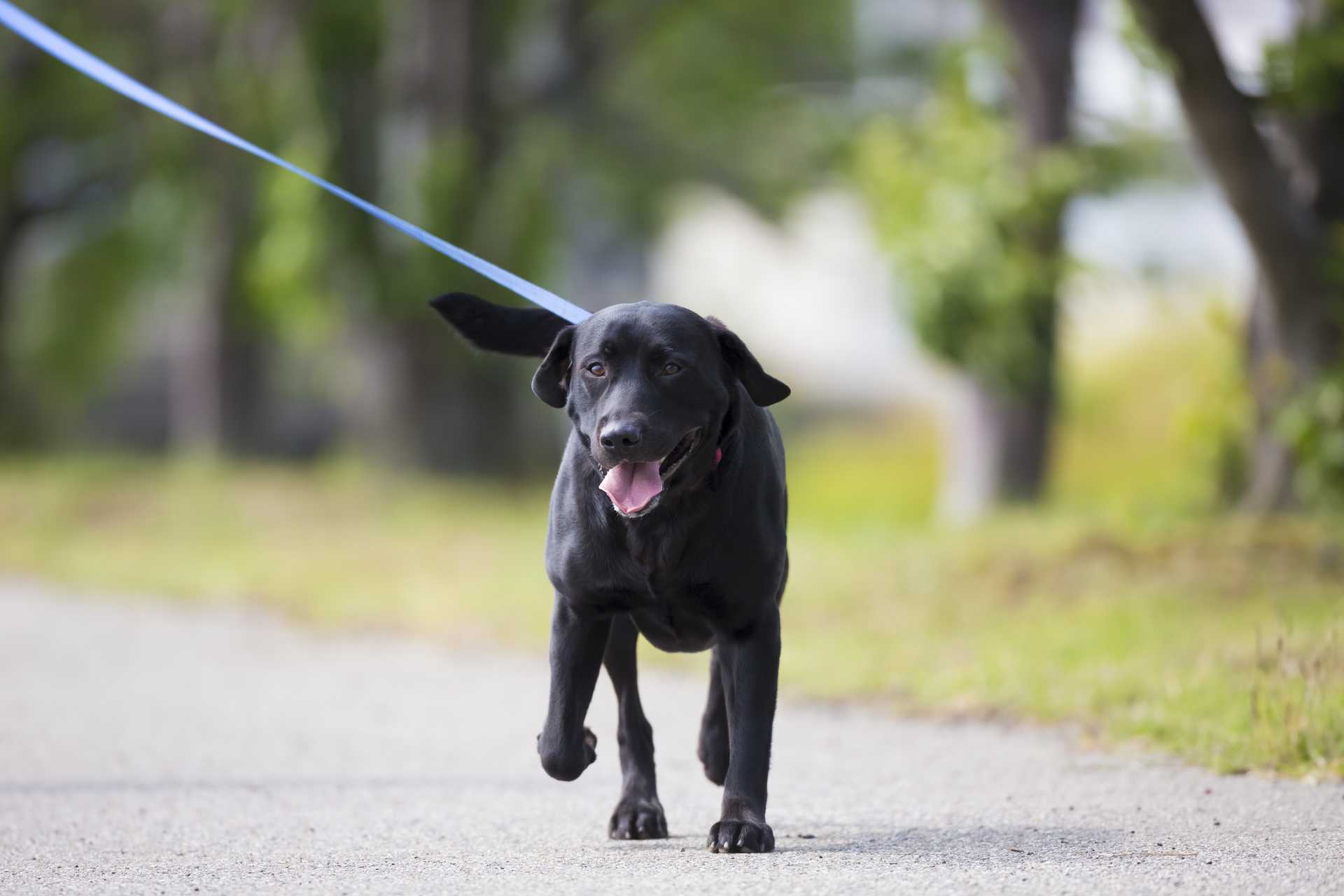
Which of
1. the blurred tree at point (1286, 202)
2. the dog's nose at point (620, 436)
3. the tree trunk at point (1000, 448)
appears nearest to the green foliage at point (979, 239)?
the tree trunk at point (1000, 448)

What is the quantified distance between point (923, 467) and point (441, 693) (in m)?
14.9

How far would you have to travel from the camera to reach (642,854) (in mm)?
4781

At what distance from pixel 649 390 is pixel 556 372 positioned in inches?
17.5

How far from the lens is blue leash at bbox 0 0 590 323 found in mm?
5215

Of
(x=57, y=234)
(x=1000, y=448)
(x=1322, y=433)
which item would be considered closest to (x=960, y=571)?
(x=1322, y=433)

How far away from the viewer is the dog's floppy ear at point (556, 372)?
15.3ft

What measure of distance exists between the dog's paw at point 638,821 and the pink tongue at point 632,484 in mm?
1143

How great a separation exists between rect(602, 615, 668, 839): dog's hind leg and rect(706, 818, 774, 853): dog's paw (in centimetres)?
45

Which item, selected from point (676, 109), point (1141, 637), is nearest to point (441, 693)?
point (1141, 637)

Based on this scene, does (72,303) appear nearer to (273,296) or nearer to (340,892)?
(273,296)

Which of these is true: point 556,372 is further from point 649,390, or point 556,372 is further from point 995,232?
point 995,232

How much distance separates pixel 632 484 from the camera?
436cm

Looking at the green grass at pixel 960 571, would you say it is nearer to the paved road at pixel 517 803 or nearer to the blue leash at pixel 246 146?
the paved road at pixel 517 803

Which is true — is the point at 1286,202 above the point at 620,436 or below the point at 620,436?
above
